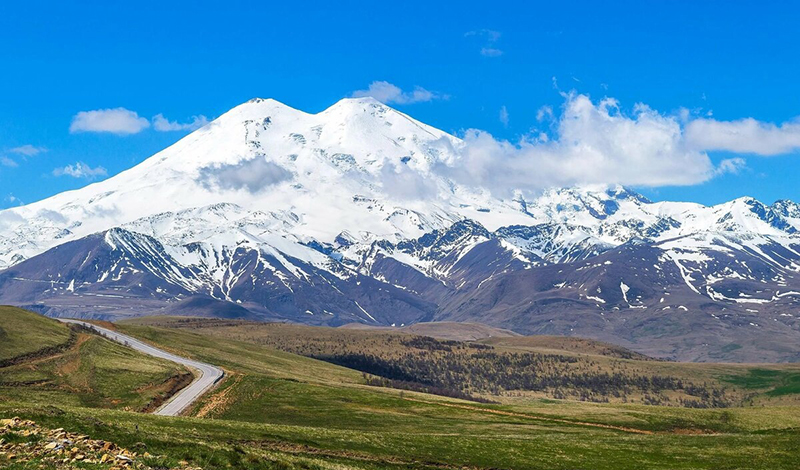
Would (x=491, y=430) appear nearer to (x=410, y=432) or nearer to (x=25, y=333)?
(x=410, y=432)

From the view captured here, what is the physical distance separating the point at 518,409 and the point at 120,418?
70320 mm

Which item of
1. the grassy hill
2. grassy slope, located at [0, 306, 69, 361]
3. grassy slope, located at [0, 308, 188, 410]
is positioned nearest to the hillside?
grassy slope, located at [0, 306, 69, 361]

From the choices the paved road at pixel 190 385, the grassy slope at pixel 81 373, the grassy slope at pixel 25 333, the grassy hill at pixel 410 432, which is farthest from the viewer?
the grassy slope at pixel 25 333

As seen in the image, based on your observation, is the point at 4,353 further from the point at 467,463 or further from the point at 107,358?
the point at 467,463

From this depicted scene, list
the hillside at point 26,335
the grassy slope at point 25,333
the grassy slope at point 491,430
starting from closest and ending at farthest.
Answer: the grassy slope at point 491,430 → the hillside at point 26,335 → the grassy slope at point 25,333

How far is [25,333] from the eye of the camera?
5605 inches

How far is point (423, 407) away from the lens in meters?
117

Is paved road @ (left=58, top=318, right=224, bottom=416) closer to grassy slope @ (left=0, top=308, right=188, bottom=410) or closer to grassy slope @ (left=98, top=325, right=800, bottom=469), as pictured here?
grassy slope @ (left=98, top=325, right=800, bottom=469)

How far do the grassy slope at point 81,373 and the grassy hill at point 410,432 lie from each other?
6531 millimetres

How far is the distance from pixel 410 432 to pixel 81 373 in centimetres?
5812

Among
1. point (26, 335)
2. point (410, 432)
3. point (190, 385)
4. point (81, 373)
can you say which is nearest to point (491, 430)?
point (410, 432)

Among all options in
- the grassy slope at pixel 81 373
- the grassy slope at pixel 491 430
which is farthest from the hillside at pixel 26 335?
the grassy slope at pixel 491 430

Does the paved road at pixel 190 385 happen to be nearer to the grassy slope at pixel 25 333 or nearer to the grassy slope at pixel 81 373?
the grassy slope at pixel 81 373

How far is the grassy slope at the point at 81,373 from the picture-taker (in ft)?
346
